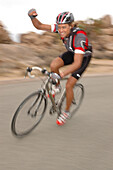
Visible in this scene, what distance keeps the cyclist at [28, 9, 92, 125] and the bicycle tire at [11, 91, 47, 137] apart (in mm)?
510

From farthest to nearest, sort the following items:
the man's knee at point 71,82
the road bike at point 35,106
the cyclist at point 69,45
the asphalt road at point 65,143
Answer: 1. the man's knee at point 71,82
2. the cyclist at point 69,45
3. the road bike at point 35,106
4. the asphalt road at point 65,143

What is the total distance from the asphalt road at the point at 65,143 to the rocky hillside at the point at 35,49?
25.1ft

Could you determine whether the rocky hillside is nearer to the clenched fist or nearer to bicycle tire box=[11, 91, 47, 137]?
the clenched fist

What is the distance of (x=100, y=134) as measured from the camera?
4867 mm

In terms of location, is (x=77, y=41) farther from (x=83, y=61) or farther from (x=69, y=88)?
(x=69, y=88)

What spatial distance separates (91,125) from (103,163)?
1.68m

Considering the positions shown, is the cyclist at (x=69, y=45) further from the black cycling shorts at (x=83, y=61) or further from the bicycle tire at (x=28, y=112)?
the bicycle tire at (x=28, y=112)

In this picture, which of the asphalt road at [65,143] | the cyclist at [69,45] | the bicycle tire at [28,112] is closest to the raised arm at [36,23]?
the cyclist at [69,45]

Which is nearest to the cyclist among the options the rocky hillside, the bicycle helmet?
the bicycle helmet

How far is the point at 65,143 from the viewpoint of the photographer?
4418 mm

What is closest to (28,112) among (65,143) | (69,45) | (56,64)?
(65,143)

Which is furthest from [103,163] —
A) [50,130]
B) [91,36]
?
[91,36]

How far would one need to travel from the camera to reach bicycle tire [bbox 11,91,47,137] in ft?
14.8

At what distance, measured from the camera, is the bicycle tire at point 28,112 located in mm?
4504
